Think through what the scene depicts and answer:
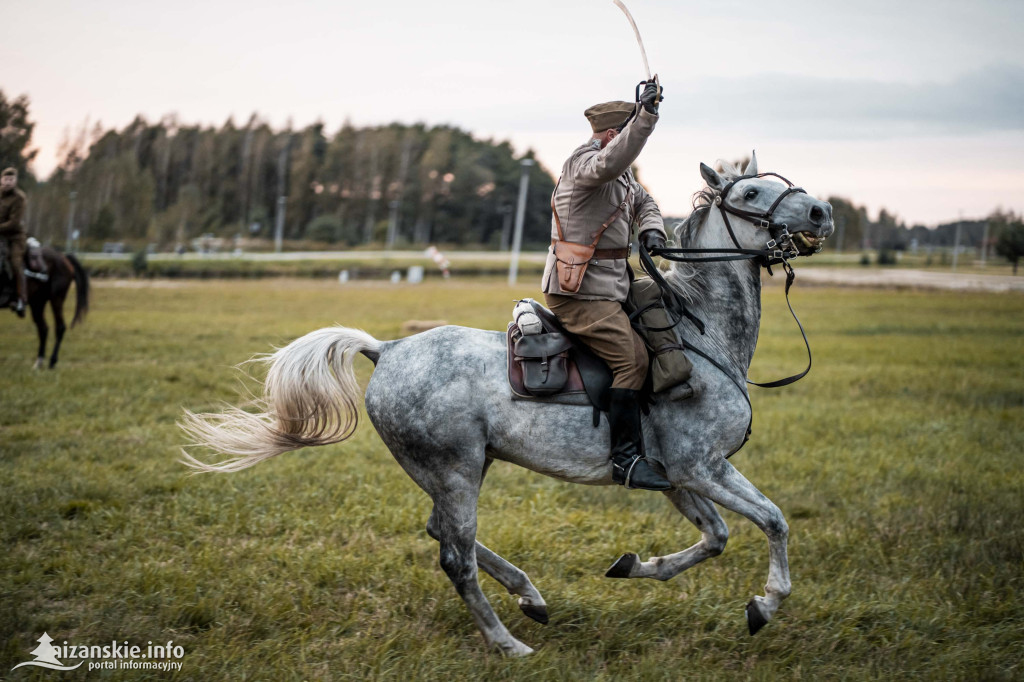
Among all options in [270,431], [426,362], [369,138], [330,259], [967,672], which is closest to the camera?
[967,672]

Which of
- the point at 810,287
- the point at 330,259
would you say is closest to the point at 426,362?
the point at 810,287

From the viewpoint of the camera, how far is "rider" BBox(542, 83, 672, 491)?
4457 millimetres

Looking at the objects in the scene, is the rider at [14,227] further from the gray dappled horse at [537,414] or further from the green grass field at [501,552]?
the gray dappled horse at [537,414]

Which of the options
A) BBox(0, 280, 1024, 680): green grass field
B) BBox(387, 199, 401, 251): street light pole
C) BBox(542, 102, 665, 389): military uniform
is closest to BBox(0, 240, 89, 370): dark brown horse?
BBox(0, 280, 1024, 680): green grass field

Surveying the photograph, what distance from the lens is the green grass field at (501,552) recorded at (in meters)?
4.56

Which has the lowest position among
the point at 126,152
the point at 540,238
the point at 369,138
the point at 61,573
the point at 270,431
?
the point at 61,573

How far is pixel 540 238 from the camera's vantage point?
88.2 metres

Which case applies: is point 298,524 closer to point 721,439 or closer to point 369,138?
point 721,439

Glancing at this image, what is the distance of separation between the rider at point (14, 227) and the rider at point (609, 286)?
39.3ft

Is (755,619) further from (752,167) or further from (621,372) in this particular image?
(752,167)

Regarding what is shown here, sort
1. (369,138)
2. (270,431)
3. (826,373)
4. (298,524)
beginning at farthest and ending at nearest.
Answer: (369,138), (826,373), (298,524), (270,431)

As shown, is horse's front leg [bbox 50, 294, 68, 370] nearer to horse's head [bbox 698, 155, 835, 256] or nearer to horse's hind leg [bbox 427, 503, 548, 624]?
horse's hind leg [bbox 427, 503, 548, 624]

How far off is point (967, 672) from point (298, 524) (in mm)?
4965

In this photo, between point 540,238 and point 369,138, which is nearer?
point 540,238
